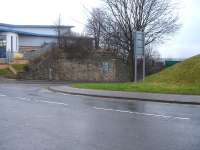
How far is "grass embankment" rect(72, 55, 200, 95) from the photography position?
24.5m

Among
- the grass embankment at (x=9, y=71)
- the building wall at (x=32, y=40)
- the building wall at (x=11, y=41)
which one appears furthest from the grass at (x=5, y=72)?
the building wall at (x=32, y=40)

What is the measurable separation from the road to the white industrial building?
41.4 metres

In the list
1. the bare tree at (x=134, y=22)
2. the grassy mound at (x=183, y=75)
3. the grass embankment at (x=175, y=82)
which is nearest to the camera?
the grass embankment at (x=175, y=82)

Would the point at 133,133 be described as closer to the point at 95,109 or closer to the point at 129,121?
the point at 129,121

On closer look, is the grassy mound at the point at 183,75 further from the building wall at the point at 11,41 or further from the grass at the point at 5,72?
the building wall at the point at 11,41

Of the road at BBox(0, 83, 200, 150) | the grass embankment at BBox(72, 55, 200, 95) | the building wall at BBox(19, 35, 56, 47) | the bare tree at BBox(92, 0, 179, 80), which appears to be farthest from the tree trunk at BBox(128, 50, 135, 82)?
the road at BBox(0, 83, 200, 150)

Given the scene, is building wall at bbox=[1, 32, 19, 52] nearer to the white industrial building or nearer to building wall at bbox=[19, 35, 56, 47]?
the white industrial building

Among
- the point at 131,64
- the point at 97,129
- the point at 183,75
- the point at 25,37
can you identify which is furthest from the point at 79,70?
the point at 97,129

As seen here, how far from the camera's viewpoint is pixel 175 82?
91.6 feet

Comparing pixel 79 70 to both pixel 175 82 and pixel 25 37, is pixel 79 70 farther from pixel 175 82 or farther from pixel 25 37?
pixel 175 82

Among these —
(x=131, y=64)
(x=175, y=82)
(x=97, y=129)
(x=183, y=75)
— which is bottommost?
(x=97, y=129)

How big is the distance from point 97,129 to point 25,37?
52.5 meters

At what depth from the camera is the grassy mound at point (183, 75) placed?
89.8 feet

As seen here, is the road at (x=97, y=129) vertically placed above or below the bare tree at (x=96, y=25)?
below
